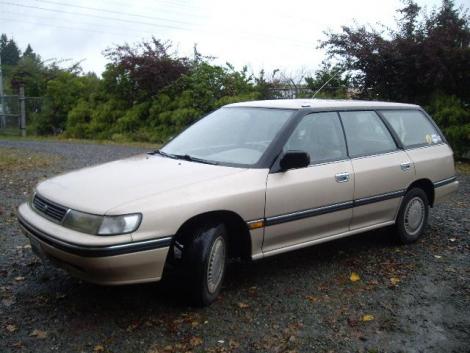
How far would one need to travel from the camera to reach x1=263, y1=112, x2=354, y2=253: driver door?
406 cm

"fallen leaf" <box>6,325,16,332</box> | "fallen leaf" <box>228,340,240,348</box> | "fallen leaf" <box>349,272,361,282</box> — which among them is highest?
"fallen leaf" <box>349,272,361,282</box>

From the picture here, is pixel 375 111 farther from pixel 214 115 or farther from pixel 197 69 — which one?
pixel 197 69

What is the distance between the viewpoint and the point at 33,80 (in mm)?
21297

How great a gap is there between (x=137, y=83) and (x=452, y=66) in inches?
409

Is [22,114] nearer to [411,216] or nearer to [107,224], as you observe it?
[411,216]

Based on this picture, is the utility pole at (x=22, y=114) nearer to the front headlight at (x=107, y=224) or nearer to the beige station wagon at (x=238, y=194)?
the beige station wagon at (x=238, y=194)

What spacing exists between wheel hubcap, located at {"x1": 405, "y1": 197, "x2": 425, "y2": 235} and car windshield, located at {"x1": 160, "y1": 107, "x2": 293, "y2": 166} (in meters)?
1.90

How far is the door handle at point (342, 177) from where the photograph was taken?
4.50 meters

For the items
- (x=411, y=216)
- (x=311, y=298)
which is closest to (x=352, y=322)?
(x=311, y=298)

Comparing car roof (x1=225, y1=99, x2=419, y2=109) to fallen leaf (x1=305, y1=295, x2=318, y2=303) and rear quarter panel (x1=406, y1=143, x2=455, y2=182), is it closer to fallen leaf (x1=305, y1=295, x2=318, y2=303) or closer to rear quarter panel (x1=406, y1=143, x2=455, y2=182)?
rear quarter panel (x1=406, y1=143, x2=455, y2=182)

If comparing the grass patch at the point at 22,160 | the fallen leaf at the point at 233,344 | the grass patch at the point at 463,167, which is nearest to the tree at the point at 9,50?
the grass patch at the point at 22,160

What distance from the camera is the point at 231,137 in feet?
15.1

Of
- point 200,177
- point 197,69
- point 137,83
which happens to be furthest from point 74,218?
point 137,83

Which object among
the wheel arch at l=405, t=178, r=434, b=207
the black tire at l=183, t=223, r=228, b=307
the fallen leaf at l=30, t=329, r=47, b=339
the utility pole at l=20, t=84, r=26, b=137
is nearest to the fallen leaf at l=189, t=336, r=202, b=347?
the black tire at l=183, t=223, r=228, b=307
